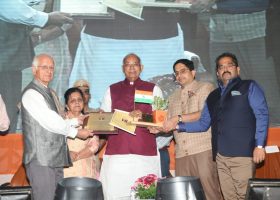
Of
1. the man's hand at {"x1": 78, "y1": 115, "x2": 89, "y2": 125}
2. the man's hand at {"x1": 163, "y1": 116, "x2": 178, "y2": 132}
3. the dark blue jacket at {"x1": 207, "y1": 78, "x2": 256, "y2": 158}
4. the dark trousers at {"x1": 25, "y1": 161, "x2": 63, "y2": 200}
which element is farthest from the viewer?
the man's hand at {"x1": 163, "y1": 116, "x2": 178, "y2": 132}

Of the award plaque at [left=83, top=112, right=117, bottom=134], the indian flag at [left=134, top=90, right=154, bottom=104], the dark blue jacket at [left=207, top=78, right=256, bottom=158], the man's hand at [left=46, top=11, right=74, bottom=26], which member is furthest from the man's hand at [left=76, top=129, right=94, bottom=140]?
the man's hand at [left=46, top=11, right=74, bottom=26]

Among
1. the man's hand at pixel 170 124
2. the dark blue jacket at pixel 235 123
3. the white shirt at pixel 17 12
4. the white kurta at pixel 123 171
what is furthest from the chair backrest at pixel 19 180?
the dark blue jacket at pixel 235 123

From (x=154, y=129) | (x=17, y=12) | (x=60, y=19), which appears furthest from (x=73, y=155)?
(x=17, y=12)

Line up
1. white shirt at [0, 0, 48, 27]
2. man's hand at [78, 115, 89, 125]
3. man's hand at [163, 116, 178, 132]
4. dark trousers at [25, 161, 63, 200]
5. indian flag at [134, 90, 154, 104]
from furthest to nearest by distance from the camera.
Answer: white shirt at [0, 0, 48, 27]
indian flag at [134, 90, 154, 104]
man's hand at [163, 116, 178, 132]
man's hand at [78, 115, 89, 125]
dark trousers at [25, 161, 63, 200]

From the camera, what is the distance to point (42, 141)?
297cm

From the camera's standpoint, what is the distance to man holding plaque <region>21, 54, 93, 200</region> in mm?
2957

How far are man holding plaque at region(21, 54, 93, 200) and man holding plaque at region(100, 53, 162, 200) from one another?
626 millimetres

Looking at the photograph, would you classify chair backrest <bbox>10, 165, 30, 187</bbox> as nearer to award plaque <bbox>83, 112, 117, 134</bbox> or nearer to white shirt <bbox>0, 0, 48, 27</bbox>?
award plaque <bbox>83, 112, 117, 134</bbox>

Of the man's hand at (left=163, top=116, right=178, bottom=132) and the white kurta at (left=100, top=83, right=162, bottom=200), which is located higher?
the man's hand at (left=163, top=116, right=178, bottom=132)

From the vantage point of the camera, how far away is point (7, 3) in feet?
14.8

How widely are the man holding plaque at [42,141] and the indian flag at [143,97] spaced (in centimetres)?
77

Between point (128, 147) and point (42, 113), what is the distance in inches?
37.7

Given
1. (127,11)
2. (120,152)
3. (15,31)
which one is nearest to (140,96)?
(120,152)

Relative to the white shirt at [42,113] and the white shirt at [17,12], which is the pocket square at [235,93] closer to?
the white shirt at [42,113]
